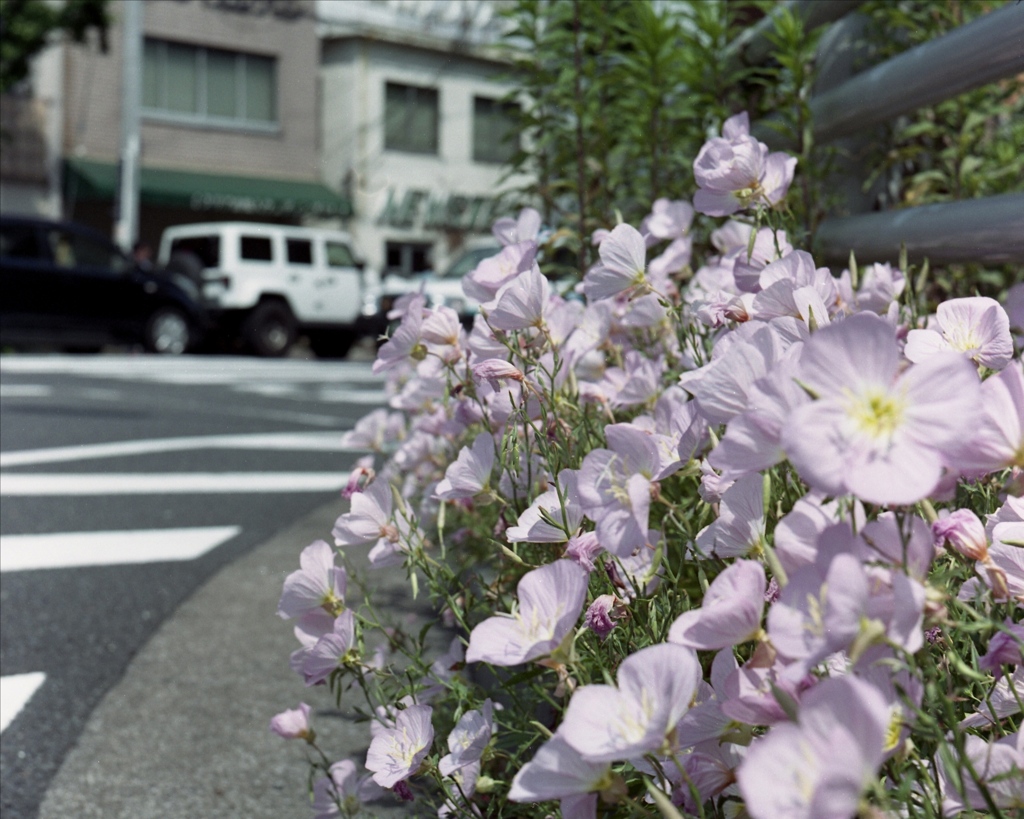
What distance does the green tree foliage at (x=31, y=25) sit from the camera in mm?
18031

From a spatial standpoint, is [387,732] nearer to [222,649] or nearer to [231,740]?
[231,740]

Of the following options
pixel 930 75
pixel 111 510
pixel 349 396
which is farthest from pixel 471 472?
pixel 349 396

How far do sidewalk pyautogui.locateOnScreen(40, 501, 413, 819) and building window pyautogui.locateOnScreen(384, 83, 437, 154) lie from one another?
79.4ft

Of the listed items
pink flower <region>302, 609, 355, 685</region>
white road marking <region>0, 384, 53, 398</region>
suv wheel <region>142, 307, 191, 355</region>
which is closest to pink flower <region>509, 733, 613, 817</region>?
pink flower <region>302, 609, 355, 685</region>

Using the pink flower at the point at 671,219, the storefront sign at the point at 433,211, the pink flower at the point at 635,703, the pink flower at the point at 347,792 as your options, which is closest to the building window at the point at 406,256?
the storefront sign at the point at 433,211

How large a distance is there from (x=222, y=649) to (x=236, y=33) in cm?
2402

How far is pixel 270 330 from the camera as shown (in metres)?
17.6

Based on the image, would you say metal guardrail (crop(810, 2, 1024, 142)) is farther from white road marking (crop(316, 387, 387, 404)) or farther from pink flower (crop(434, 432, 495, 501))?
white road marking (crop(316, 387, 387, 404))

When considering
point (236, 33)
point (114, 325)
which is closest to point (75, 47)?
point (236, 33)

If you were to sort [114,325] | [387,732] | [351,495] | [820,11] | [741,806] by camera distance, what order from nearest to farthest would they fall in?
[741,806] → [387,732] → [351,495] → [820,11] → [114,325]

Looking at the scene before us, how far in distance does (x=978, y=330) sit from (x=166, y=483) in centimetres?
435

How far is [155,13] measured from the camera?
2369cm

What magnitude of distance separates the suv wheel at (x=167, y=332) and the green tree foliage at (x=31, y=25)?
5902 millimetres

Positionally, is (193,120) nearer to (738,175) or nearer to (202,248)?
(202,248)
